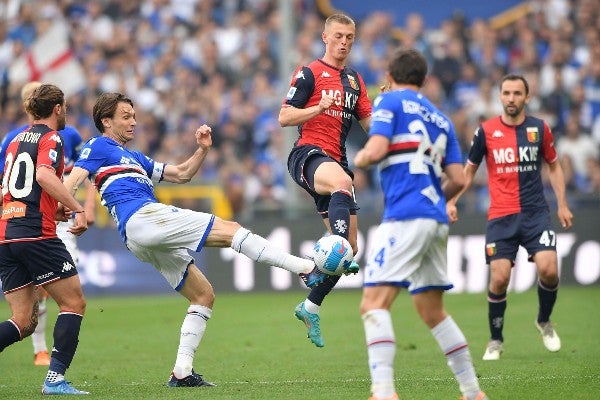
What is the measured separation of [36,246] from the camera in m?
9.14

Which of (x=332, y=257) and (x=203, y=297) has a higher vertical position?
(x=332, y=257)

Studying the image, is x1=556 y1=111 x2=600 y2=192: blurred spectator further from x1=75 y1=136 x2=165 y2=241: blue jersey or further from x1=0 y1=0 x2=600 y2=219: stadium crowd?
x1=75 y1=136 x2=165 y2=241: blue jersey

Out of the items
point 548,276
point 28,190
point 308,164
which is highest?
point 308,164

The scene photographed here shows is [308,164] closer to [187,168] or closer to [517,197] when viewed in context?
[187,168]

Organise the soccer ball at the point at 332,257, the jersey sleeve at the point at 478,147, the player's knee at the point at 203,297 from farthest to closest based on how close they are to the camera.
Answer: the jersey sleeve at the point at 478,147 → the player's knee at the point at 203,297 → the soccer ball at the point at 332,257

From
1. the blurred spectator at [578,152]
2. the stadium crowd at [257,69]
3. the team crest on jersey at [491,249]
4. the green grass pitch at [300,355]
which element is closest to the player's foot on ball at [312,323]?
the green grass pitch at [300,355]

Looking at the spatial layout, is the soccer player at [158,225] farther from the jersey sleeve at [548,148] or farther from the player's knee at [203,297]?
the jersey sleeve at [548,148]

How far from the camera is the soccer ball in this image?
9.00m

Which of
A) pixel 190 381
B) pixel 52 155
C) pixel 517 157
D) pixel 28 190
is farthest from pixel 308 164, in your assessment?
pixel 517 157

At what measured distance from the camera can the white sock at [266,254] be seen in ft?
30.1

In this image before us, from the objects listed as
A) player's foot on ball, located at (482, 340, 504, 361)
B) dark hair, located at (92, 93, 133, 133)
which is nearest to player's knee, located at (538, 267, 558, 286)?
player's foot on ball, located at (482, 340, 504, 361)

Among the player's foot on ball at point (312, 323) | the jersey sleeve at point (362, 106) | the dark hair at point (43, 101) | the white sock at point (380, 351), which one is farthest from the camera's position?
the jersey sleeve at point (362, 106)

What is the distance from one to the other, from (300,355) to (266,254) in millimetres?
3238

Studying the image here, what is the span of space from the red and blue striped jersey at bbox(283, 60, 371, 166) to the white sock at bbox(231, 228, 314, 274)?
1613mm
